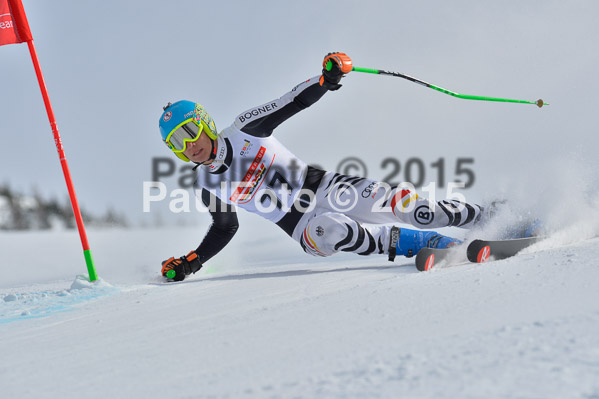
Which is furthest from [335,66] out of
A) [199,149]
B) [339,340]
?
[339,340]

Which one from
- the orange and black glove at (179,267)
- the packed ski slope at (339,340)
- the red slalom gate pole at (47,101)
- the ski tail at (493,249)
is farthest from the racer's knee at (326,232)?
the red slalom gate pole at (47,101)

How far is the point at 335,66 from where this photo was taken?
10.5 ft

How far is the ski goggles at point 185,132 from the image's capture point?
11.6ft

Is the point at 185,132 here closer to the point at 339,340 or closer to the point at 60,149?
the point at 60,149

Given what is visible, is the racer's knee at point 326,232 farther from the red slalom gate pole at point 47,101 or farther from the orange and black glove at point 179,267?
the red slalom gate pole at point 47,101

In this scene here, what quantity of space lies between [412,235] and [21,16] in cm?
345

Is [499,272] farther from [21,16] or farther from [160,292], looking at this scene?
[21,16]

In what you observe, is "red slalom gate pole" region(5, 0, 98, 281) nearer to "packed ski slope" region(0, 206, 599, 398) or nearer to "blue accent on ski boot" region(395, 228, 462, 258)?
"packed ski slope" region(0, 206, 599, 398)

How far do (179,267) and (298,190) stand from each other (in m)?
1.05

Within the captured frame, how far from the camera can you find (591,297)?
5.05ft

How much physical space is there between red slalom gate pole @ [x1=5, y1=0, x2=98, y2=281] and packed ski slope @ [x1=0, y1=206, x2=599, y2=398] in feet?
3.59

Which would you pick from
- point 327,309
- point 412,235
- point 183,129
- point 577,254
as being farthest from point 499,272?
point 183,129

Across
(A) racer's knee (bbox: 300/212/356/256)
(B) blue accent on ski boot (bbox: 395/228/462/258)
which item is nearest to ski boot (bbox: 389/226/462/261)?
(B) blue accent on ski boot (bbox: 395/228/462/258)

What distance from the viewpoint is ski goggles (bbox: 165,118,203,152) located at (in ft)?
11.6
